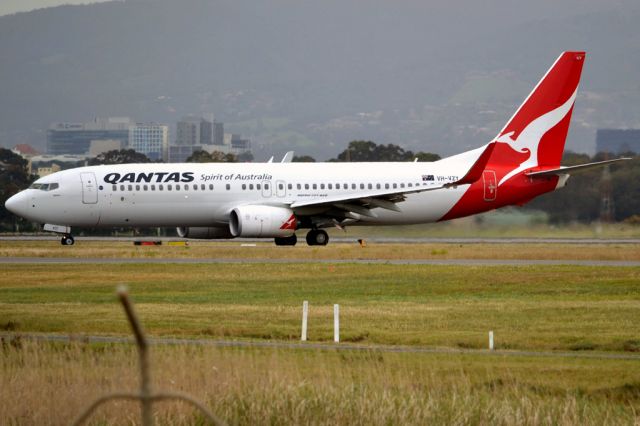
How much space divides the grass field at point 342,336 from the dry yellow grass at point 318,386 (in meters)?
0.03

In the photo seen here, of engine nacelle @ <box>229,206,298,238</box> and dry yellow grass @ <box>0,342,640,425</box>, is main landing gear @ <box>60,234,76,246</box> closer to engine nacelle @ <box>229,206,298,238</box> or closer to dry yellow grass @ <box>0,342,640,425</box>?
engine nacelle @ <box>229,206,298,238</box>

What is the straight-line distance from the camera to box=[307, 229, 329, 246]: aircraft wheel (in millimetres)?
52875

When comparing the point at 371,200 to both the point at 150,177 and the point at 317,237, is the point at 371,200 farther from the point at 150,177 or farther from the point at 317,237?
the point at 150,177

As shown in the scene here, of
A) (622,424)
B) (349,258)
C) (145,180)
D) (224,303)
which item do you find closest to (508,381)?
(622,424)

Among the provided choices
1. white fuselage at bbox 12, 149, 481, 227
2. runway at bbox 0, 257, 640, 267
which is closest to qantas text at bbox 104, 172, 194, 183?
white fuselage at bbox 12, 149, 481, 227

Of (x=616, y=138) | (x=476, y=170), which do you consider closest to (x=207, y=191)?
(x=476, y=170)

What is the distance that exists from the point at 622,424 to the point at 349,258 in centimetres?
3042

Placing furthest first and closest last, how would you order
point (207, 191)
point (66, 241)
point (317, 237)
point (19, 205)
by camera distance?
point (66, 241)
point (317, 237)
point (19, 205)
point (207, 191)

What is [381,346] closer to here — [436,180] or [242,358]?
[242,358]

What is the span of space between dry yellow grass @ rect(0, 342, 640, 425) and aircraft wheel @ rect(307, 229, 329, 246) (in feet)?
103

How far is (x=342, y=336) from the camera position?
24453 mm

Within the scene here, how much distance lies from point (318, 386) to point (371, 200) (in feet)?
106

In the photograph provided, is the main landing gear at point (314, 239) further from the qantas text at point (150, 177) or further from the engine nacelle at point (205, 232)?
the qantas text at point (150, 177)

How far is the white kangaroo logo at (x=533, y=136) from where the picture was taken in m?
54.8
